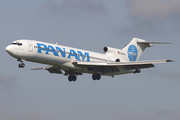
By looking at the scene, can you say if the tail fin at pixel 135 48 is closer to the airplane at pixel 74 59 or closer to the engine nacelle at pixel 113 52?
the airplane at pixel 74 59

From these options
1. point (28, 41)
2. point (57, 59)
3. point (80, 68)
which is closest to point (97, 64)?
point (80, 68)

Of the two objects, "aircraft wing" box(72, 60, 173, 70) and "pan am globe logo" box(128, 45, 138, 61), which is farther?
"pan am globe logo" box(128, 45, 138, 61)

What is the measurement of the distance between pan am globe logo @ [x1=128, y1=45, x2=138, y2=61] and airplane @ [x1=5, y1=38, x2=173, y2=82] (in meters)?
0.24

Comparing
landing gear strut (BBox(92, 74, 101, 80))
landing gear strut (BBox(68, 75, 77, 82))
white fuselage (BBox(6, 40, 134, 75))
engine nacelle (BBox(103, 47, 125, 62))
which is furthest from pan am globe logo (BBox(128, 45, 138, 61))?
landing gear strut (BBox(68, 75, 77, 82))

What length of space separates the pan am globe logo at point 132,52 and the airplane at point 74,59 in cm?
24

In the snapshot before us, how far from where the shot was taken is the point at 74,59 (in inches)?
1797

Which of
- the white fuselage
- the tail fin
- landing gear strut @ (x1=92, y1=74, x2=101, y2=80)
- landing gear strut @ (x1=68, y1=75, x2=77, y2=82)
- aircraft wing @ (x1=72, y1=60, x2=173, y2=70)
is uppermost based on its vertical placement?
the tail fin

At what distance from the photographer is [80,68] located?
4653cm

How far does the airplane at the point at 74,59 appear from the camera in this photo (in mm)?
41844

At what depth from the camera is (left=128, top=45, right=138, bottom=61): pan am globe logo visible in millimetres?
55991

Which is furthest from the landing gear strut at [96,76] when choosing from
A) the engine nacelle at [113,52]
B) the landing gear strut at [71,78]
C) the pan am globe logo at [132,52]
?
the pan am globe logo at [132,52]

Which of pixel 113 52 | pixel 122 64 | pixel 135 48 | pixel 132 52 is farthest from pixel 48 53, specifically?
pixel 135 48

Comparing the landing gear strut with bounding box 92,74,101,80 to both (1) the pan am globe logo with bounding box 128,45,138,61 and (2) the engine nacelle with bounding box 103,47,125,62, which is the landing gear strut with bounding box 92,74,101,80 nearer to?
(2) the engine nacelle with bounding box 103,47,125,62

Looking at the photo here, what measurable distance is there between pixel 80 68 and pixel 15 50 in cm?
910
